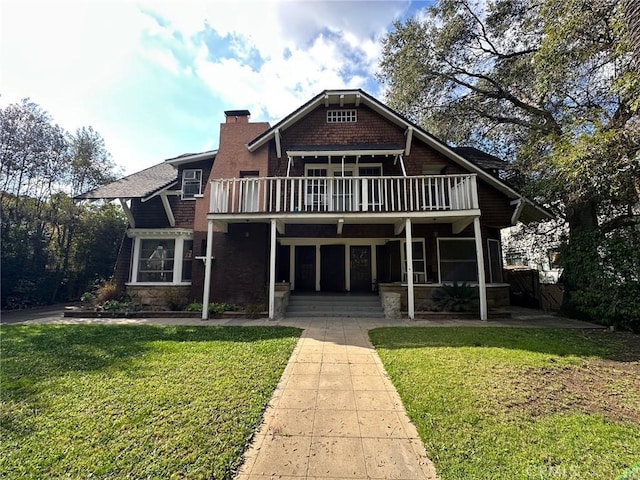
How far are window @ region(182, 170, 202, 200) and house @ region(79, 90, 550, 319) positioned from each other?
4cm

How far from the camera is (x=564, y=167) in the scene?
7145 millimetres

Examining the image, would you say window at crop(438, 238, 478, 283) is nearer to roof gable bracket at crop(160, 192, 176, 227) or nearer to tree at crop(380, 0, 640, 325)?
tree at crop(380, 0, 640, 325)

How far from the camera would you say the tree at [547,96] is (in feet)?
22.3

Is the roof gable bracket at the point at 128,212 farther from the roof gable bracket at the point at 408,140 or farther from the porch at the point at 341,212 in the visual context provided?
the roof gable bracket at the point at 408,140

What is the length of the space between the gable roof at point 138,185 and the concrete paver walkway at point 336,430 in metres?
10.4

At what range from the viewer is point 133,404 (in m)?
3.50

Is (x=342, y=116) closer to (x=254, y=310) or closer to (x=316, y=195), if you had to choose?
(x=316, y=195)

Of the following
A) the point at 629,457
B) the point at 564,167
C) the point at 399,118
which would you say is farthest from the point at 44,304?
the point at 564,167

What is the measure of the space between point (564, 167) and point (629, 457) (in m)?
6.85

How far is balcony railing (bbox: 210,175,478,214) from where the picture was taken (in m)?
9.84

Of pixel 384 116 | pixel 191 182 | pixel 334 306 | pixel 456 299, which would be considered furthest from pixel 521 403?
pixel 191 182

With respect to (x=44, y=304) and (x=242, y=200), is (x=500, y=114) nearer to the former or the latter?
(x=242, y=200)

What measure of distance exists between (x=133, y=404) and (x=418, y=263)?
33.8 ft

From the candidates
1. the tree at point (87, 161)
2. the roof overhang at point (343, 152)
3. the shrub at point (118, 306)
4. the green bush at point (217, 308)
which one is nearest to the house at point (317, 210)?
the roof overhang at point (343, 152)
